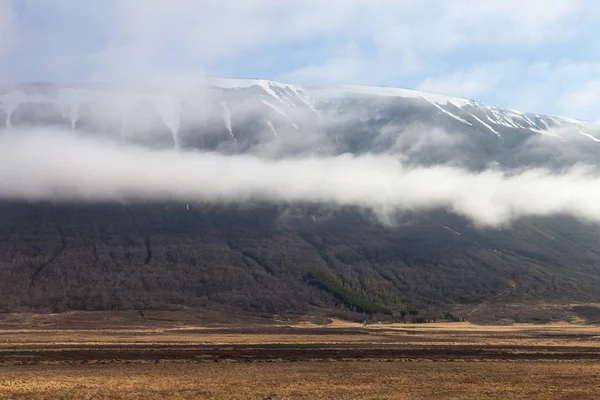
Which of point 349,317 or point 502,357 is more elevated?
point 502,357

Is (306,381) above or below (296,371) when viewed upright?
above

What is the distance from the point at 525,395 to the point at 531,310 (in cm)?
15875

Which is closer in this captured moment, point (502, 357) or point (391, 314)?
point (502, 357)

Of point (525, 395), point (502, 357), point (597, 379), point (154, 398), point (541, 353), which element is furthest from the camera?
point (541, 353)

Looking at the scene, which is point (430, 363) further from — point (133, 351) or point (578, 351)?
point (133, 351)

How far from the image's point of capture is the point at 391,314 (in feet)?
648

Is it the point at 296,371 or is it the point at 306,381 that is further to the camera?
the point at 296,371

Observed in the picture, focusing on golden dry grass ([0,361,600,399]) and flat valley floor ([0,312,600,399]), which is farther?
flat valley floor ([0,312,600,399])

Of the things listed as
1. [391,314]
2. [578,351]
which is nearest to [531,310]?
[391,314]

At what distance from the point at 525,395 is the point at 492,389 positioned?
9.14 ft

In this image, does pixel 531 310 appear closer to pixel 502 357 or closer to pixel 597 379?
pixel 502 357

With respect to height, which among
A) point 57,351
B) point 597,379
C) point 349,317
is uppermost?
point 597,379

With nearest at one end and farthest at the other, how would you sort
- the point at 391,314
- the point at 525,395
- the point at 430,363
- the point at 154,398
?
the point at 154,398 → the point at 525,395 → the point at 430,363 → the point at 391,314

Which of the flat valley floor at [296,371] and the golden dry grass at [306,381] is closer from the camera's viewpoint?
the golden dry grass at [306,381]
